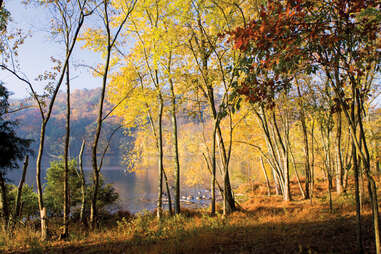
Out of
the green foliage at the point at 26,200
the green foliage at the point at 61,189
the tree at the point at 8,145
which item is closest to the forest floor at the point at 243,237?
the tree at the point at 8,145

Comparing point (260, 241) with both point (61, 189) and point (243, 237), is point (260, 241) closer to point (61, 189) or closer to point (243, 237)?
point (243, 237)

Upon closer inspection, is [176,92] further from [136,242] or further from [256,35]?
[256,35]

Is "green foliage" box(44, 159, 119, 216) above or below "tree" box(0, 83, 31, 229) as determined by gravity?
below

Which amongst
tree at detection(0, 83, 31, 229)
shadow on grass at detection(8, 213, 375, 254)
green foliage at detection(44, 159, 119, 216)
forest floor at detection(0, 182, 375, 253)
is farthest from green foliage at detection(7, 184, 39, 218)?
shadow on grass at detection(8, 213, 375, 254)

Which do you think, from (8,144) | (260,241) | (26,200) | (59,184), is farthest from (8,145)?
(260,241)

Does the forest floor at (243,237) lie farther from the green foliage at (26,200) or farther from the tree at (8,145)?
the green foliage at (26,200)

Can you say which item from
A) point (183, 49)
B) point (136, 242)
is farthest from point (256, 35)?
point (183, 49)

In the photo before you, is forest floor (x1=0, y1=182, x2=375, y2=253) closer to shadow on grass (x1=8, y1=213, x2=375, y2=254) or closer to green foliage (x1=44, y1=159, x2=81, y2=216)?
shadow on grass (x1=8, y1=213, x2=375, y2=254)

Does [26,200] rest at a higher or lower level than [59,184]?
lower

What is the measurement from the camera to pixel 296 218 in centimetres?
693

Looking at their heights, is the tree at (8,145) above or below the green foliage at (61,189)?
above

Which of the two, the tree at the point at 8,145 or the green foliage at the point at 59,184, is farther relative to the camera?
the green foliage at the point at 59,184

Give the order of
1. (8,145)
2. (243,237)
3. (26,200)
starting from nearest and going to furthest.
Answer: (243,237)
(8,145)
(26,200)

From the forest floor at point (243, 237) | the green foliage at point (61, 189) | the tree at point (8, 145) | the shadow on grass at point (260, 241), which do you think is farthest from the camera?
the green foliage at point (61, 189)
